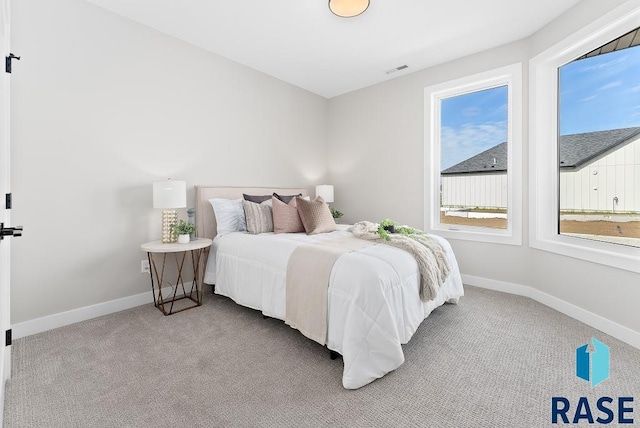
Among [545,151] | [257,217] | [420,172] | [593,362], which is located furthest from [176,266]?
[545,151]

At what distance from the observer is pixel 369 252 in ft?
6.75

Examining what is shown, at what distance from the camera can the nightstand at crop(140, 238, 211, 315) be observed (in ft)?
8.69

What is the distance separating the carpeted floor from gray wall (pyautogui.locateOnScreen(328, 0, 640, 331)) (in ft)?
1.25

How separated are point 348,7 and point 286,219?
2.00m

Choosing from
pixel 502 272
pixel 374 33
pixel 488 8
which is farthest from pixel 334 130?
pixel 502 272

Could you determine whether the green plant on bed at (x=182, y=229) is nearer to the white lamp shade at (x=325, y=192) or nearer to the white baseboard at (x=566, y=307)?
the white lamp shade at (x=325, y=192)

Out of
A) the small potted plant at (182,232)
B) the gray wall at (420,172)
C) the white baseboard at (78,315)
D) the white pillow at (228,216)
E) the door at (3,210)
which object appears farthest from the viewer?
the white pillow at (228,216)

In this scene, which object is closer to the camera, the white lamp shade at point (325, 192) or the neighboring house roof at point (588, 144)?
the neighboring house roof at point (588, 144)

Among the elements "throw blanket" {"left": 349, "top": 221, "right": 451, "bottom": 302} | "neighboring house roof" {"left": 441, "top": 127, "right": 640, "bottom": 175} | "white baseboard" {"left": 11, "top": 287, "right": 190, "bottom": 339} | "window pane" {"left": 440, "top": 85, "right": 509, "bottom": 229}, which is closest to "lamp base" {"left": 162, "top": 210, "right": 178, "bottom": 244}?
"white baseboard" {"left": 11, "top": 287, "right": 190, "bottom": 339}

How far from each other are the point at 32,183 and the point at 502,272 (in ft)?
14.9

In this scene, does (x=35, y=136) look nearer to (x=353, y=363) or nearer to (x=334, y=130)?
(x=353, y=363)

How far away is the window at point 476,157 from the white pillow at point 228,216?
2.37m

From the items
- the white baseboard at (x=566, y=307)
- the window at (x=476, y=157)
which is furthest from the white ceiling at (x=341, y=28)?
the white baseboard at (x=566, y=307)

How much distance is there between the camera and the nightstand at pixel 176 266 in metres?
2.65
